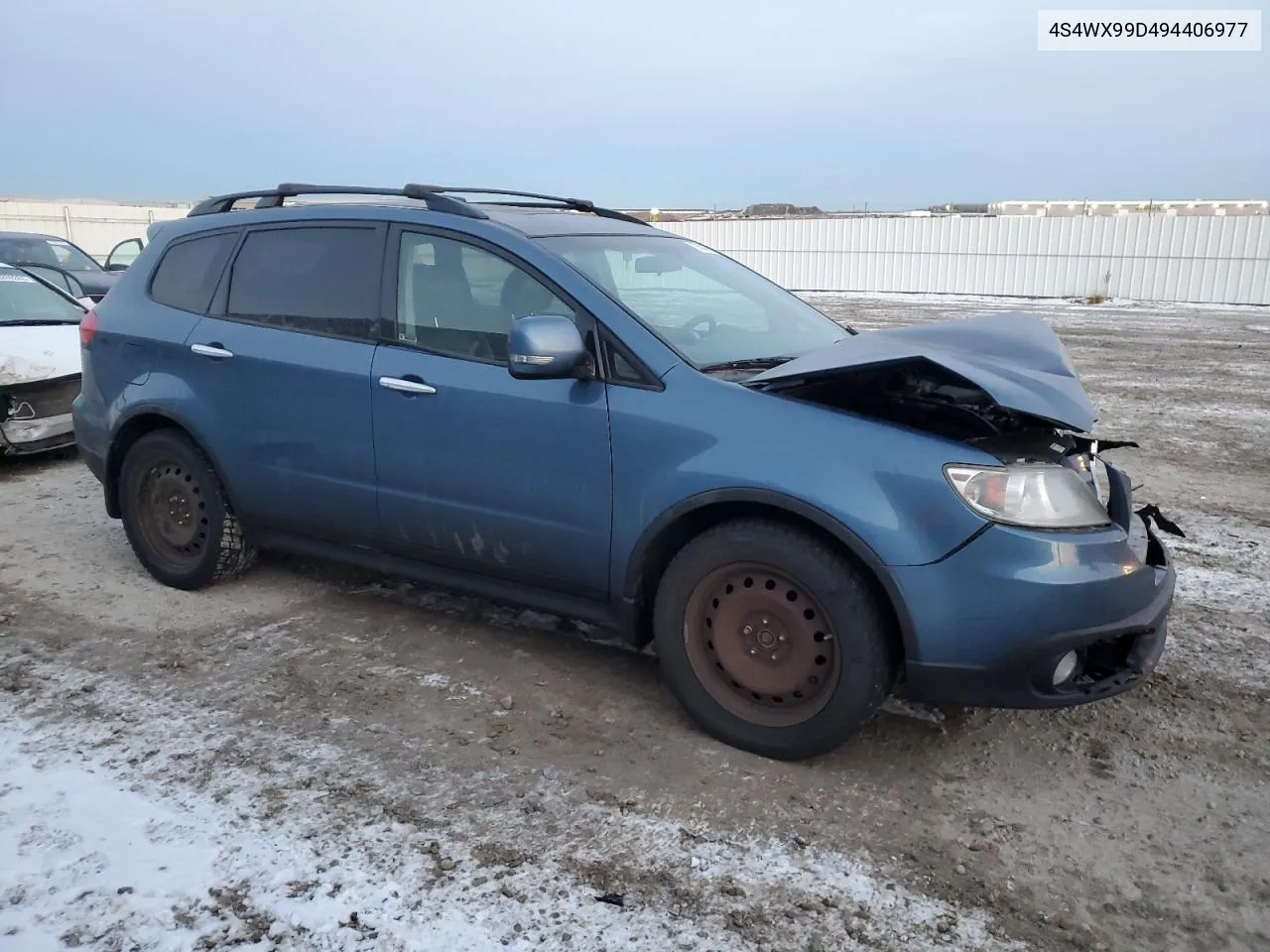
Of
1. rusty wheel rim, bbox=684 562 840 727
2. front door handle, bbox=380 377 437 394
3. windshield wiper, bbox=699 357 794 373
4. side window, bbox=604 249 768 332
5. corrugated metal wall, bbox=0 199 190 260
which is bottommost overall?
rusty wheel rim, bbox=684 562 840 727

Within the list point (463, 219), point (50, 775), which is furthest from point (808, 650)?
point (50, 775)

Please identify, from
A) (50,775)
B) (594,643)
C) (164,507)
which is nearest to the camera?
(50,775)

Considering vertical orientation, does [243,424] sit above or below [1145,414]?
above

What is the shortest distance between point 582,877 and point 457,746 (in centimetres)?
83

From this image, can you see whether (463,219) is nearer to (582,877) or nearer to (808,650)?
(808,650)

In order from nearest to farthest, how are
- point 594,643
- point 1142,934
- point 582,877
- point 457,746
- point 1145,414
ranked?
point 1142,934 < point 582,877 < point 457,746 < point 594,643 < point 1145,414

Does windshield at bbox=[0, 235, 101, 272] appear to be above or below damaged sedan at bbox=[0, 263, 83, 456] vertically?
above

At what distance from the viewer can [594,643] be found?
13.7 feet

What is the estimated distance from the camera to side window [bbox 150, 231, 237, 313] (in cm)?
454

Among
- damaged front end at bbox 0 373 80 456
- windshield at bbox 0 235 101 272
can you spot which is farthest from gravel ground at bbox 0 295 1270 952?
windshield at bbox 0 235 101 272

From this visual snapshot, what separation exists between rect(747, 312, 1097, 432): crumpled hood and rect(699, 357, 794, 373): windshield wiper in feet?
0.55

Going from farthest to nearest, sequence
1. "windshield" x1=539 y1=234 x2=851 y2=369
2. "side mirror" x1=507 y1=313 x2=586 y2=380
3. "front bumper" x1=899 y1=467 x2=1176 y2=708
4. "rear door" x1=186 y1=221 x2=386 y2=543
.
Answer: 1. "rear door" x1=186 y1=221 x2=386 y2=543
2. "windshield" x1=539 y1=234 x2=851 y2=369
3. "side mirror" x1=507 y1=313 x2=586 y2=380
4. "front bumper" x1=899 y1=467 x2=1176 y2=708

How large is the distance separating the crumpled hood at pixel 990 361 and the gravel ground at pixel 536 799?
46.9 inches

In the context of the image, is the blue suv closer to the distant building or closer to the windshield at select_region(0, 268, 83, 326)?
the windshield at select_region(0, 268, 83, 326)
